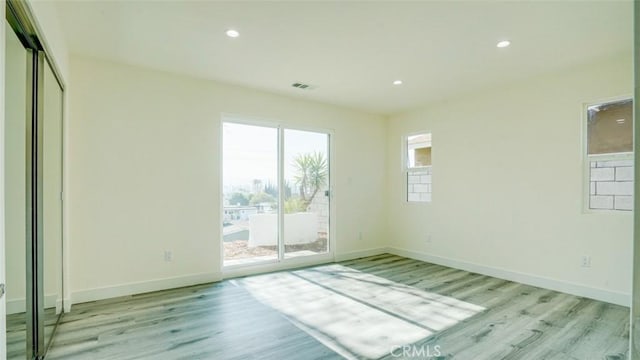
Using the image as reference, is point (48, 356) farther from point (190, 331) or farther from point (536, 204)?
point (536, 204)

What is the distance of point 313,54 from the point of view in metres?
3.29

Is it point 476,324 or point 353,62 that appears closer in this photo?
point 476,324

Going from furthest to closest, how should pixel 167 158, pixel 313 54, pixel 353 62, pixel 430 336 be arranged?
pixel 167 158
pixel 353 62
pixel 313 54
pixel 430 336

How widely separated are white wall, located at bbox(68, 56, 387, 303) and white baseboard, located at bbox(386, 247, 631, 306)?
320 cm

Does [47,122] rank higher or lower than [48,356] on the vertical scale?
higher

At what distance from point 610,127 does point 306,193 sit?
374 centimetres

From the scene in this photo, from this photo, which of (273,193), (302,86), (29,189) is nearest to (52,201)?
(29,189)

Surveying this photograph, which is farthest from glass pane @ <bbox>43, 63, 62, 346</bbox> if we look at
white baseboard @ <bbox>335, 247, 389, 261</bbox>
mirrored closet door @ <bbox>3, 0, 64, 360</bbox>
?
white baseboard @ <bbox>335, 247, 389, 261</bbox>

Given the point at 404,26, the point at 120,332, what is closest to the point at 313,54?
the point at 404,26

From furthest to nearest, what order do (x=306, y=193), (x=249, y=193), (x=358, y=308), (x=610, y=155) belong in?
(x=306, y=193) → (x=249, y=193) → (x=610, y=155) → (x=358, y=308)

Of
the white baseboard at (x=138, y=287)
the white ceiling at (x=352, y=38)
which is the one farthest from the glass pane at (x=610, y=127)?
the white baseboard at (x=138, y=287)

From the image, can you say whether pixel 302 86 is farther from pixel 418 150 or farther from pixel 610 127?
pixel 610 127

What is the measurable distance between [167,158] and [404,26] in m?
2.92

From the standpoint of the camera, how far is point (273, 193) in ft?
15.6
